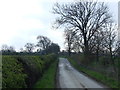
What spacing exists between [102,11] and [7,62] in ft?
115

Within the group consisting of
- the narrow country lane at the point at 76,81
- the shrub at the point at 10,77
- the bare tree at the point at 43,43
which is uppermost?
the bare tree at the point at 43,43

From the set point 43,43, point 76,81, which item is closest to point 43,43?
point 43,43

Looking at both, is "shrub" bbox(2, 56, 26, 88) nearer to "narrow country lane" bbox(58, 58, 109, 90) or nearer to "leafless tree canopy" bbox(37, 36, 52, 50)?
"narrow country lane" bbox(58, 58, 109, 90)

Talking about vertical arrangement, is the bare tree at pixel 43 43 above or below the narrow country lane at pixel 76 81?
above

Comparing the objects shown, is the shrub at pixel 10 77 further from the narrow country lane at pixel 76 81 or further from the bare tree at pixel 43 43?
the bare tree at pixel 43 43

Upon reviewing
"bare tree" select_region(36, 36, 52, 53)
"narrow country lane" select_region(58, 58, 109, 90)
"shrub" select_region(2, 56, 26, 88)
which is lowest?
"narrow country lane" select_region(58, 58, 109, 90)

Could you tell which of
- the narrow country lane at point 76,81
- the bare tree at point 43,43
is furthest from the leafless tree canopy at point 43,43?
the narrow country lane at point 76,81

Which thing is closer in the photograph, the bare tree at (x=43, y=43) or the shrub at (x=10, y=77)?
the shrub at (x=10, y=77)

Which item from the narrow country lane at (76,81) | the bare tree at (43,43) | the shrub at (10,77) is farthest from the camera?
the bare tree at (43,43)

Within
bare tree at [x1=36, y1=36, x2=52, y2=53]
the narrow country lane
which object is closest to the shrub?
the narrow country lane

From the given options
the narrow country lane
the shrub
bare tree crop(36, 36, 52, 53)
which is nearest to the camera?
the shrub

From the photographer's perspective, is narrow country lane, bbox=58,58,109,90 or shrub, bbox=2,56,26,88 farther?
narrow country lane, bbox=58,58,109,90

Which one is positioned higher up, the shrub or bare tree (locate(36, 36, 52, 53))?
bare tree (locate(36, 36, 52, 53))

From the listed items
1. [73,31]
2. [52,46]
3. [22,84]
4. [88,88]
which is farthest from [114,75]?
[52,46]
